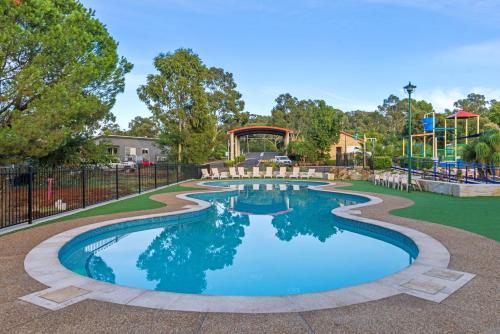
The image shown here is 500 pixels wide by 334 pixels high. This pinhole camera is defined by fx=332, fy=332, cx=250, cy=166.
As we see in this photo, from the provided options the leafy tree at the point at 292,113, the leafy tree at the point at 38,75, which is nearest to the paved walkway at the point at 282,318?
the leafy tree at the point at 38,75

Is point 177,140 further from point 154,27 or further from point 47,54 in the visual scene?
point 47,54

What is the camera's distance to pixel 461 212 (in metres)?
10.2

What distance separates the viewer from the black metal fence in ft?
31.4

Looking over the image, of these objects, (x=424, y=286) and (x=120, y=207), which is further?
(x=120, y=207)

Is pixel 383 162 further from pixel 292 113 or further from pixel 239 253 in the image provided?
pixel 292 113

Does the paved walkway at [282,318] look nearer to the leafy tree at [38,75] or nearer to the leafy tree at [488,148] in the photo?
the leafy tree at [38,75]

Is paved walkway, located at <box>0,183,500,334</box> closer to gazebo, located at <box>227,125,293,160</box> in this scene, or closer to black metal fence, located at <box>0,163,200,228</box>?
black metal fence, located at <box>0,163,200,228</box>

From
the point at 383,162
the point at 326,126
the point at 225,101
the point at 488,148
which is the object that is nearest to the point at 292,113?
the point at 225,101

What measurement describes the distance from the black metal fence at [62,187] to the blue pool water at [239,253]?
285cm

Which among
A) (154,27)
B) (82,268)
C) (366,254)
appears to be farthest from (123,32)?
(366,254)

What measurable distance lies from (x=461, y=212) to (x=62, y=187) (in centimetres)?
1711

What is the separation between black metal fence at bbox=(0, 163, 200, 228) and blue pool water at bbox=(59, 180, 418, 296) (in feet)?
9.34

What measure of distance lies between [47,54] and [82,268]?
26.9 feet

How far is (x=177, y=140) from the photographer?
26.6 m
